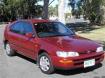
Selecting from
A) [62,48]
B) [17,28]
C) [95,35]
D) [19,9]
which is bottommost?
[19,9]

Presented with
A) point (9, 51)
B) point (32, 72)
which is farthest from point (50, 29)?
point (9, 51)

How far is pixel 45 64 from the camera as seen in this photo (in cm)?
812

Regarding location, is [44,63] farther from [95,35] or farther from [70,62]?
[95,35]

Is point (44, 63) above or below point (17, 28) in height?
below

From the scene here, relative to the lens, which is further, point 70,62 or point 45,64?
point 45,64

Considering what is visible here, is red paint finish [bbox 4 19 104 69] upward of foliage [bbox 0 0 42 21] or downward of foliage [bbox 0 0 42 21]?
upward

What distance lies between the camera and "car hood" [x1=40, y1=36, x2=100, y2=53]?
7660 millimetres

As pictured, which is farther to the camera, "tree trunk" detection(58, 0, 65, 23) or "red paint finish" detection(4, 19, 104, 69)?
"tree trunk" detection(58, 0, 65, 23)

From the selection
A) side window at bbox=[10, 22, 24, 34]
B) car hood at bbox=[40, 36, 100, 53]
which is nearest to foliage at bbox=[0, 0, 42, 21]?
side window at bbox=[10, 22, 24, 34]

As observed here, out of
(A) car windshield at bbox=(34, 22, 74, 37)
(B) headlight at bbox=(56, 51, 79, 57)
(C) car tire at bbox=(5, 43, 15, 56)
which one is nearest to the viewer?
→ (B) headlight at bbox=(56, 51, 79, 57)

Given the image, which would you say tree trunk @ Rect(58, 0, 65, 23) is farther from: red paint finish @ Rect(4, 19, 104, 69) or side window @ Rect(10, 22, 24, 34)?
red paint finish @ Rect(4, 19, 104, 69)

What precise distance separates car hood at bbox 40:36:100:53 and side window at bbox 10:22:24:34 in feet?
5.60

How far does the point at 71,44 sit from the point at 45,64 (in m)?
0.96

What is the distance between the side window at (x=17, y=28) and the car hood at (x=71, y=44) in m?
1.71
